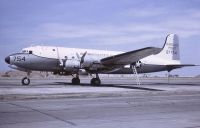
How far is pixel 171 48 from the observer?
133 feet

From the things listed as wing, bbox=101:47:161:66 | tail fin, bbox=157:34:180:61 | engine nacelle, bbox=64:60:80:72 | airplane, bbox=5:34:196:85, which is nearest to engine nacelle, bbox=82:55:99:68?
airplane, bbox=5:34:196:85

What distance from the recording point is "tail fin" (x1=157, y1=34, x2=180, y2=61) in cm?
3988

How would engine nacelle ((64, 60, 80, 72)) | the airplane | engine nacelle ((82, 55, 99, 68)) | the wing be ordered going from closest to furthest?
the wing → the airplane → engine nacelle ((64, 60, 80, 72)) → engine nacelle ((82, 55, 99, 68))

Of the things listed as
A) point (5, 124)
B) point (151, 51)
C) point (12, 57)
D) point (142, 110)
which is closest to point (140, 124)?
point (142, 110)

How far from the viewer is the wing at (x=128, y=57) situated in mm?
28369

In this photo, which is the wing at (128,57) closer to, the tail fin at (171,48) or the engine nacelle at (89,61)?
the engine nacelle at (89,61)

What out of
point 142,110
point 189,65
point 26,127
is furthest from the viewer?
point 189,65

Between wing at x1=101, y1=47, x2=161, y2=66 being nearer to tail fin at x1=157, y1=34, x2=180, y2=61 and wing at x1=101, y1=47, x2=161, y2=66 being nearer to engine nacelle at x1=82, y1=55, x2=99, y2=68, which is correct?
engine nacelle at x1=82, y1=55, x2=99, y2=68

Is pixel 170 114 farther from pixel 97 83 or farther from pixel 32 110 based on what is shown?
pixel 97 83

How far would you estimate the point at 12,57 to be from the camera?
2914cm

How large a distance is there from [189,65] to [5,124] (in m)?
31.3

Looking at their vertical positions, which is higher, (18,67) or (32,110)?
(18,67)

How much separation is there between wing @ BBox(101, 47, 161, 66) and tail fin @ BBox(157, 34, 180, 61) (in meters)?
9.61

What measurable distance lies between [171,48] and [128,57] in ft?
40.2
